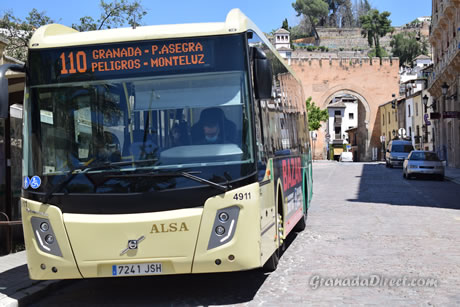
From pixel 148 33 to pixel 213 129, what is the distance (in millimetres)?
1124

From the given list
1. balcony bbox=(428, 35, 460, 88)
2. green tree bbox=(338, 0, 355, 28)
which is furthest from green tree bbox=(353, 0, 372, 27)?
balcony bbox=(428, 35, 460, 88)

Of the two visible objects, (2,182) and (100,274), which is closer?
(100,274)

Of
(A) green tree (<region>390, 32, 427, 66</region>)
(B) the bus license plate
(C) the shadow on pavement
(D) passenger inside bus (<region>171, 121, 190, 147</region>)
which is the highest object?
(A) green tree (<region>390, 32, 427, 66</region>)

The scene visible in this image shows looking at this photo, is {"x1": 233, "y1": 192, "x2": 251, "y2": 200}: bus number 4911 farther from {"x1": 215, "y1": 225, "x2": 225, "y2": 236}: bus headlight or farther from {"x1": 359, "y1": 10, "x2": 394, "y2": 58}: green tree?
{"x1": 359, "y1": 10, "x2": 394, "y2": 58}: green tree

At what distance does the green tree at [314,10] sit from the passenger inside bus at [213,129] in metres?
145

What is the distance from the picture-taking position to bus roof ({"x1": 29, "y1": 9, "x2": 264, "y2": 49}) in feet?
20.4

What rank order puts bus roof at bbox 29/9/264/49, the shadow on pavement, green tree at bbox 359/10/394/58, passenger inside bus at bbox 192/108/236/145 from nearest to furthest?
passenger inside bus at bbox 192/108/236/145
bus roof at bbox 29/9/264/49
the shadow on pavement
green tree at bbox 359/10/394/58

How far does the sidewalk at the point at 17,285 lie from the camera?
6.53 m

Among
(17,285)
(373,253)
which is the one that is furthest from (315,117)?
(17,285)

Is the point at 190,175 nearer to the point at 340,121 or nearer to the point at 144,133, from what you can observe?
the point at 144,133

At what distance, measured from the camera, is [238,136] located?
20.0 ft

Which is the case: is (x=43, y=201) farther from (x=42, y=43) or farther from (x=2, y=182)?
(x=2, y=182)

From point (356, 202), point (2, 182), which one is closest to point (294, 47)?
point (356, 202)

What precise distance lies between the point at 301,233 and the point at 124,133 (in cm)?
582
